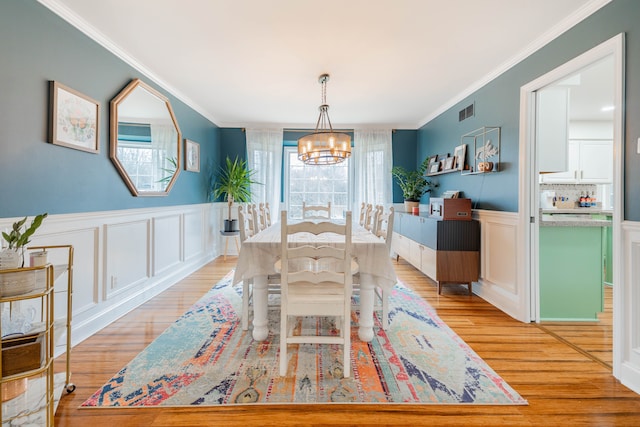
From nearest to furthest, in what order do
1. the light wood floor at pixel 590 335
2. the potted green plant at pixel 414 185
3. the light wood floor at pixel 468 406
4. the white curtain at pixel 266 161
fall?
the light wood floor at pixel 468 406
the light wood floor at pixel 590 335
the potted green plant at pixel 414 185
the white curtain at pixel 266 161

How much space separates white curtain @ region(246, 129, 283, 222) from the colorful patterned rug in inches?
130

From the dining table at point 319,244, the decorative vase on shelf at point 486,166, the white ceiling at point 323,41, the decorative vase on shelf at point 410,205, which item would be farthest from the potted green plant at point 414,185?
the dining table at point 319,244

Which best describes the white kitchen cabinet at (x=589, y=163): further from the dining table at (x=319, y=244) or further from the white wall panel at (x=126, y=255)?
the white wall panel at (x=126, y=255)

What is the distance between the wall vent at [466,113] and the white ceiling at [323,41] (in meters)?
0.21

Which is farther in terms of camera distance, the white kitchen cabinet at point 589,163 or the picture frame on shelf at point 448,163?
the white kitchen cabinet at point 589,163

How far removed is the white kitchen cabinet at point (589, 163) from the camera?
4.70m

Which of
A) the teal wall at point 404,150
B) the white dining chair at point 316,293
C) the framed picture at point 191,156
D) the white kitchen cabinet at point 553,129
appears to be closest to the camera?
the white dining chair at point 316,293

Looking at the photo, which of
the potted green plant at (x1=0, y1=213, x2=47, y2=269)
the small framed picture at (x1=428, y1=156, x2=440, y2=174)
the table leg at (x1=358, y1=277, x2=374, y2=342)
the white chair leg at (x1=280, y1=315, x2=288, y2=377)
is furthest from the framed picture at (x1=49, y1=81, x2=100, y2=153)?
the small framed picture at (x1=428, y1=156, x2=440, y2=174)

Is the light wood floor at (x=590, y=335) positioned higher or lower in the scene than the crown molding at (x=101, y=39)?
lower

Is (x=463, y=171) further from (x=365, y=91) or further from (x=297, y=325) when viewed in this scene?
(x=297, y=325)

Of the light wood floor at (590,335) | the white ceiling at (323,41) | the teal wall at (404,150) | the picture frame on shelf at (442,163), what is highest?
the white ceiling at (323,41)

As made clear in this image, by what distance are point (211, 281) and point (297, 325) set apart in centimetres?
184

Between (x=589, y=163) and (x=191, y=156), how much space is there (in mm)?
6286

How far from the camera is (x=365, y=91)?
3.81m
